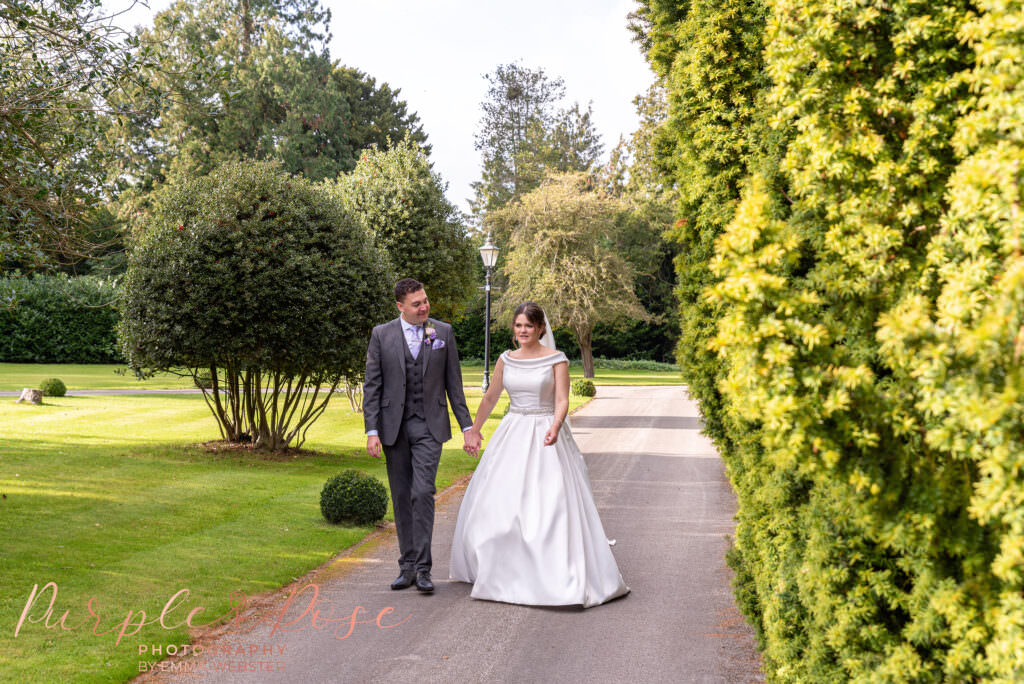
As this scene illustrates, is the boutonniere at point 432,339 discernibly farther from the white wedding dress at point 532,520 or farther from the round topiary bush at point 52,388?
the round topiary bush at point 52,388

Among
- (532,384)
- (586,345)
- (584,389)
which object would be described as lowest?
(584,389)

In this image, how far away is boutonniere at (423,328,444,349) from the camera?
23.4 ft

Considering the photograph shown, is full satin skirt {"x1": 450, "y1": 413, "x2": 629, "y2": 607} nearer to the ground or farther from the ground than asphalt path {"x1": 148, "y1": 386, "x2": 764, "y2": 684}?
farther from the ground

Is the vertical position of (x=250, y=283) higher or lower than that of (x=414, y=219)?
lower

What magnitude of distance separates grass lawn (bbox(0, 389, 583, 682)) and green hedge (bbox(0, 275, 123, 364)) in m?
27.1

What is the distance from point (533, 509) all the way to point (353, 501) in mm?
3311

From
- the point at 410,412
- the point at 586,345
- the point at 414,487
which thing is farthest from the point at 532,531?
the point at 586,345

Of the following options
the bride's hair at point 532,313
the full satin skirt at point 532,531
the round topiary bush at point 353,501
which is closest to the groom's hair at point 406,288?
the bride's hair at point 532,313

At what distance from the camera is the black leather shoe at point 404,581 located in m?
6.85

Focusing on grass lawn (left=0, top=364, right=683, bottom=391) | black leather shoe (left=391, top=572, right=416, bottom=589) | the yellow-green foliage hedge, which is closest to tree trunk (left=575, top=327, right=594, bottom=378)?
grass lawn (left=0, top=364, right=683, bottom=391)

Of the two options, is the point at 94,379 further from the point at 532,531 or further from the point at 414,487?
the point at 532,531

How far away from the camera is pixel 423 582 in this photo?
22.0ft

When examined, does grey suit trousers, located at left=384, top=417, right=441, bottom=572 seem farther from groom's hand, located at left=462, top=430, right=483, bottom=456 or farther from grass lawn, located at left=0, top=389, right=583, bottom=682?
grass lawn, located at left=0, top=389, right=583, bottom=682

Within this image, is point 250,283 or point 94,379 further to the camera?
point 94,379
